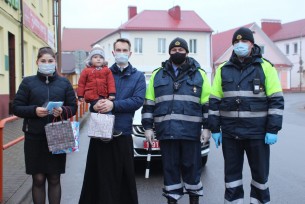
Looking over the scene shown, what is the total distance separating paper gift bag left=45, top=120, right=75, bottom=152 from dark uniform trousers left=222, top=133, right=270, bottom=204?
1824 millimetres

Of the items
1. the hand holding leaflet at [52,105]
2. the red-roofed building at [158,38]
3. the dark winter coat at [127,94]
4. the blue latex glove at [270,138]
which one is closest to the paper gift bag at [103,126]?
the dark winter coat at [127,94]

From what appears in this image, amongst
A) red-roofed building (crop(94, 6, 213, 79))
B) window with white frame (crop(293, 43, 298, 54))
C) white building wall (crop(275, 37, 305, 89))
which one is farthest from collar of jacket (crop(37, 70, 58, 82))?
window with white frame (crop(293, 43, 298, 54))

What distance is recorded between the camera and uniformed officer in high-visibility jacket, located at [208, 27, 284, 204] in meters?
4.92

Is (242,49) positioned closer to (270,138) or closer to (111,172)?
(270,138)

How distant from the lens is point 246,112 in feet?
16.3

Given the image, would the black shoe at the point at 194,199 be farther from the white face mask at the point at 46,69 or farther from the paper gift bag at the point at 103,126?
the white face mask at the point at 46,69

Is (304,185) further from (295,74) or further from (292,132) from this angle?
(295,74)

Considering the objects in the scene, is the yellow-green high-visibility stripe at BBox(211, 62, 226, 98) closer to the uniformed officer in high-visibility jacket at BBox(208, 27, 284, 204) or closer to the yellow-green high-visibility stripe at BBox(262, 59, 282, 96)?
the uniformed officer in high-visibility jacket at BBox(208, 27, 284, 204)

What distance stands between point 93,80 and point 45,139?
2.77ft

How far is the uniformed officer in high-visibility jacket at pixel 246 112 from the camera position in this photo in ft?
16.1

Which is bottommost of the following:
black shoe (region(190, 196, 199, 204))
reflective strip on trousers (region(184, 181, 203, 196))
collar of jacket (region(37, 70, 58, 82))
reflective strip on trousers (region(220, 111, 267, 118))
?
black shoe (region(190, 196, 199, 204))

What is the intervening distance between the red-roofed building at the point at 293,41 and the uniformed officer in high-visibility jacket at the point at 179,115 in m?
56.7

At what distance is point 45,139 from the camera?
4.80m

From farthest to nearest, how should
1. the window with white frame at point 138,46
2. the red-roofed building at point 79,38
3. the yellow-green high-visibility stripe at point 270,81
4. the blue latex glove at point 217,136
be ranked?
the red-roofed building at point 79,38
the window with white frame at point 138,46
the blue latex glove at point 217,136
the yellow-green high-visibility stripe at point 270,81
